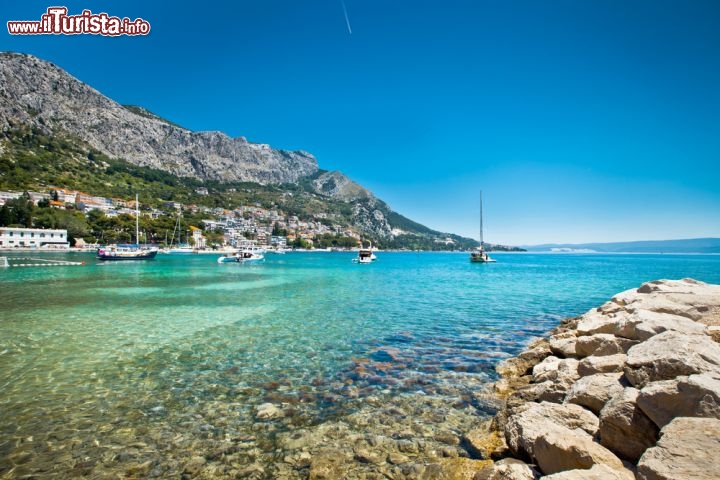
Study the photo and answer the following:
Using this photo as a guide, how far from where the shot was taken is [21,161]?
424 feet

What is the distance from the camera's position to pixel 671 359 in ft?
14.6

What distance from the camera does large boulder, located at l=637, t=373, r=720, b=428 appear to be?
3.46m

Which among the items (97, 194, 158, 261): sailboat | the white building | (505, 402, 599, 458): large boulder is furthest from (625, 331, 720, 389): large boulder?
the white building

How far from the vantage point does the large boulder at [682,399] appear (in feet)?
11.4

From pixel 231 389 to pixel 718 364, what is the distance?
8245 mm

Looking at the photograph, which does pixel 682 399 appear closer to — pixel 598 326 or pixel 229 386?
pixel 598 326

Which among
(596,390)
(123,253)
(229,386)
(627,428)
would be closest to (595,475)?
(627,428)

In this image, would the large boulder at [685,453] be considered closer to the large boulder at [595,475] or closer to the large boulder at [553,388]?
the large boulder at [595,475]

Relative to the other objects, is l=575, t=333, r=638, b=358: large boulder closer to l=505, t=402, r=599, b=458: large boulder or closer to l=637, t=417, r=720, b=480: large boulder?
l=505, t=402, r=599, b=458: large boulder

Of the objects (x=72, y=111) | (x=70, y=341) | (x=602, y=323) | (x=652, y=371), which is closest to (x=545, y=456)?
(x=652, y=371)

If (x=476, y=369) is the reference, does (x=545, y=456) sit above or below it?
above

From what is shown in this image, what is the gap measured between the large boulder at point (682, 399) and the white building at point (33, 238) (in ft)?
422

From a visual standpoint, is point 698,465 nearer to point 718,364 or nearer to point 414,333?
point 718,364

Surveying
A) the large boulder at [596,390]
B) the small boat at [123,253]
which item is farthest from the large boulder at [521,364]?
the small boat at [123,253]
